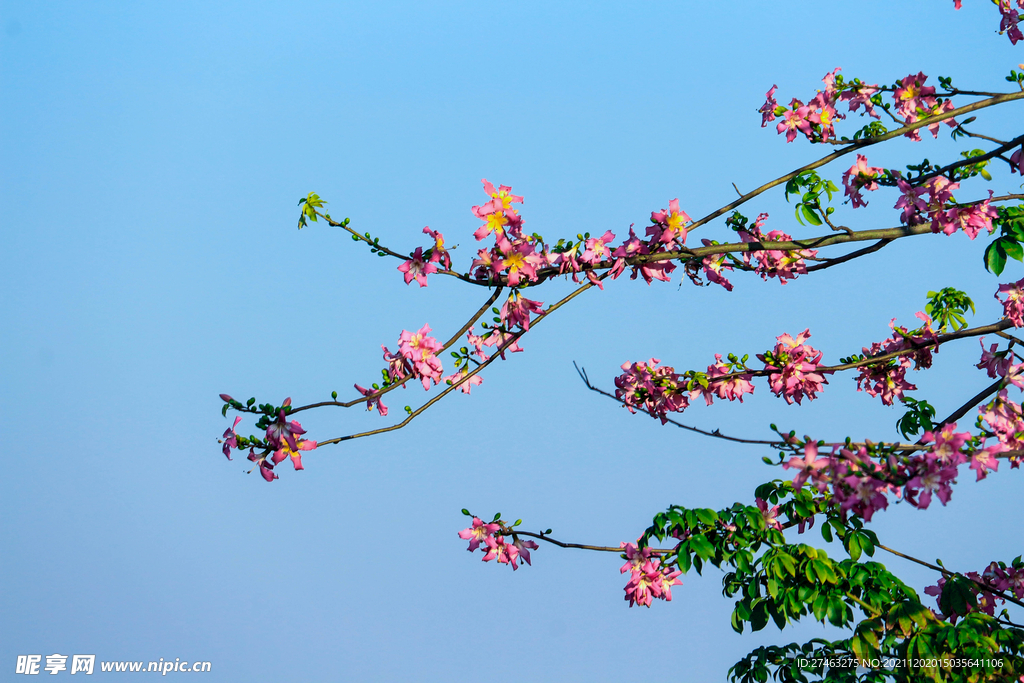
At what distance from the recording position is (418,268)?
3.44m

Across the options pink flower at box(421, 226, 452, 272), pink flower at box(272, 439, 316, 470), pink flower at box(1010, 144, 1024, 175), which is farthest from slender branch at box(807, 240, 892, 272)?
pink flower at box(272, 439, 316, 470)

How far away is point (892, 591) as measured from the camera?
360 cm

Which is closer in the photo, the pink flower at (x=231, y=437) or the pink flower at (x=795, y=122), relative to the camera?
the pink flower at (x=231, y=437)

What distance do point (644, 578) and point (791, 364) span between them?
3.84ft

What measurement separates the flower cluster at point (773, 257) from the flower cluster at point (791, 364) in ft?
1.64

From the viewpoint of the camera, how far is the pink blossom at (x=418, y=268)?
3.40 meters

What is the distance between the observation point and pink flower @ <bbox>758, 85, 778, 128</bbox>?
13.4 ft

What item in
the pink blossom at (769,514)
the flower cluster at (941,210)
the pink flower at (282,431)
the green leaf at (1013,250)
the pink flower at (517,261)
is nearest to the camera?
the pink flower at (282,431)

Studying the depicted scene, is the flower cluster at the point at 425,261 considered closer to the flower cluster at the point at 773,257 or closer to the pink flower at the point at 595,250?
the pink flower at the point at 595,250

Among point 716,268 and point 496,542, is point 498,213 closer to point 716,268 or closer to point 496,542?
point 716,268

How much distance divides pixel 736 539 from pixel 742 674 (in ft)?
4.60

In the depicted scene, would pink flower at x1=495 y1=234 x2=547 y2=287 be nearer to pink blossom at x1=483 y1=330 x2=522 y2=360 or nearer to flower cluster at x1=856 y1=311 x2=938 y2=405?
pink blossom at x1=483 y1=330 x2=522 y2=360

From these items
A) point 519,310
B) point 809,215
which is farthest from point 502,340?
point 809,215

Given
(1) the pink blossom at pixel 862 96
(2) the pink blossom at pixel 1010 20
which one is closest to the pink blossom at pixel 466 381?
(1) the pink blossom at pixel 862 96
